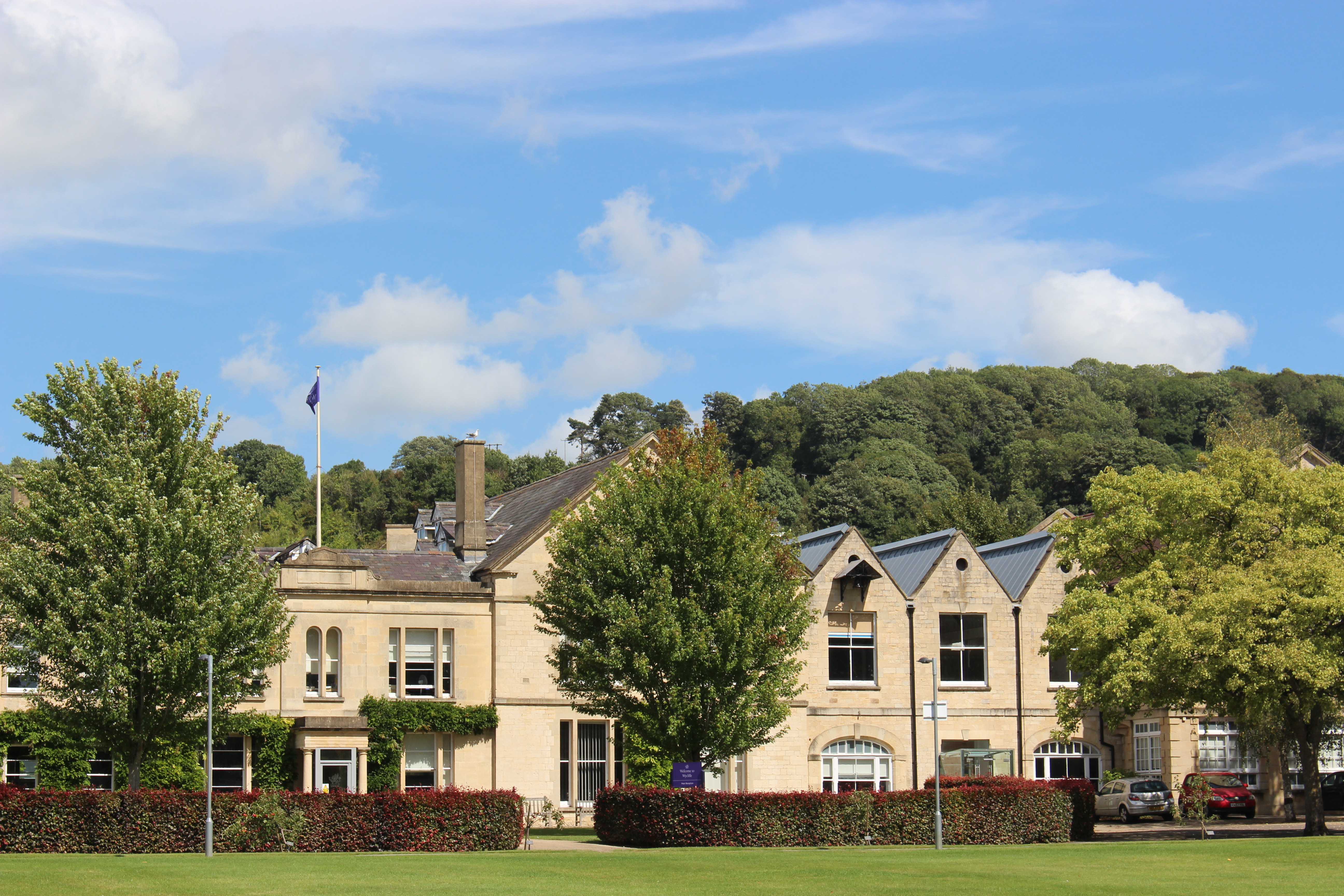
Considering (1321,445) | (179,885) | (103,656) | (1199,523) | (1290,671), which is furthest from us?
(1321,445)

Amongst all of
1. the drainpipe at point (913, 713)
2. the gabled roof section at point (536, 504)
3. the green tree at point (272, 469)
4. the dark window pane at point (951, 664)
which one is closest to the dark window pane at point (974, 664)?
the dark window pane at point (951, 664)

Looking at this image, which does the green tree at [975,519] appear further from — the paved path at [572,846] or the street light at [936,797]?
the paved path at [572,846]

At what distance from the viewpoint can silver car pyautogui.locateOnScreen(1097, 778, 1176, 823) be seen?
47.5m

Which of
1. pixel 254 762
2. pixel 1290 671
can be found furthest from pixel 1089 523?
pixel 254 762

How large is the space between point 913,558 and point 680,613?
19.1 meters

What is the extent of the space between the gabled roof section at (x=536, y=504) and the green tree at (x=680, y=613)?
366cm

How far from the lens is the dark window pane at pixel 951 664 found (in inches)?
2003

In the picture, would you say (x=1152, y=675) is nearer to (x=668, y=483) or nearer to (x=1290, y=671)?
(x=1290, y=671)

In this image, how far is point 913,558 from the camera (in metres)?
53.7

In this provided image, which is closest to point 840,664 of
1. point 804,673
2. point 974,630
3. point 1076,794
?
point 804,673

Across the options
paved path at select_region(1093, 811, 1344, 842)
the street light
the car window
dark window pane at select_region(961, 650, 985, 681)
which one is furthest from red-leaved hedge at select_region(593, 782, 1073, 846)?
dark window pane at select_region(961, 650, 985, 681)

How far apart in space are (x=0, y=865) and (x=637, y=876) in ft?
36.9

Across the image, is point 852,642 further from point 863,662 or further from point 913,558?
point 913,558

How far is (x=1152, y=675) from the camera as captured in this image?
125ft
